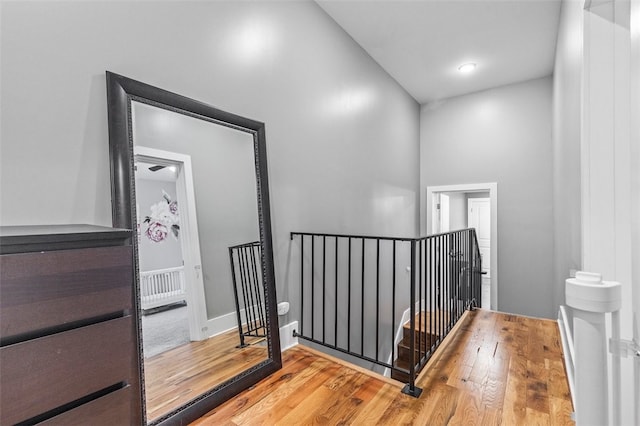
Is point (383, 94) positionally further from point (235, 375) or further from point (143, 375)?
point (143, 375)

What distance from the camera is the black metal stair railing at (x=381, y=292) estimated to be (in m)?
1.97

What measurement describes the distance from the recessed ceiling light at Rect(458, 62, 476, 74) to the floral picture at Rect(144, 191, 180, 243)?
11.5 ft

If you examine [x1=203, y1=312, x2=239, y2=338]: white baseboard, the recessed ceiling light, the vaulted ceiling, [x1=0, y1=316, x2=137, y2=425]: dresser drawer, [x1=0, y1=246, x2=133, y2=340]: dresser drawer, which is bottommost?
[x1=203, y1=312, x2=239, y2=338]: white baseboard

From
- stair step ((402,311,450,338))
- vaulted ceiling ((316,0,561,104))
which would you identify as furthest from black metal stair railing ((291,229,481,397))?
vaulted ceiling ((316,0,561,104))

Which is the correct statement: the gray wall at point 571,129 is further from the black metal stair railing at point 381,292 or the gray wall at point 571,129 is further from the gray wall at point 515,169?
the gray wall at point 515,169

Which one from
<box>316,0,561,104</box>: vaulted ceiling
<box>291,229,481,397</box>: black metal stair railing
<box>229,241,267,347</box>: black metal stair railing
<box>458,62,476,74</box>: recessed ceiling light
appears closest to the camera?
<box>229,241,267,347</box>: black metal stair railing

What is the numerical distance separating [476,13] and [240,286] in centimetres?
290

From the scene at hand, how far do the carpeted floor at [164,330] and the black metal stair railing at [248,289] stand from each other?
1.07 ft

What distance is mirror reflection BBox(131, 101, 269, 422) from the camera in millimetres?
1355

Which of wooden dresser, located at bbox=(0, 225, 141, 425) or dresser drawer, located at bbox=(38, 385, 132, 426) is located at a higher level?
wooden dresser, located at bbox=(0, 225, 141, 425)

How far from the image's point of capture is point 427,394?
5.51 feet

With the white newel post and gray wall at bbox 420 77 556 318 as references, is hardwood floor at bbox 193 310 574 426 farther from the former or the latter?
gray wall at bbox 420 77 556 318

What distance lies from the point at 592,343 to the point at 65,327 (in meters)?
1.25

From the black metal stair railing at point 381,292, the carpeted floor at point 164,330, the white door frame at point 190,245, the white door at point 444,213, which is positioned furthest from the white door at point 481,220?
the carpeted floor at point 164,330
